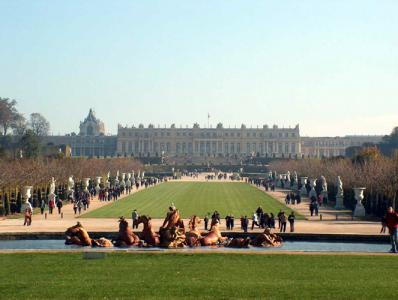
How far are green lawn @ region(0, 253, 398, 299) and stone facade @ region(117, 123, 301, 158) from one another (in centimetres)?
16350

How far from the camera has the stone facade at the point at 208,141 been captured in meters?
186

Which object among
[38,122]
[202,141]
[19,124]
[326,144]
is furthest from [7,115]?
[326,144]

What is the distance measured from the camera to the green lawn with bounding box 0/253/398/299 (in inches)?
575

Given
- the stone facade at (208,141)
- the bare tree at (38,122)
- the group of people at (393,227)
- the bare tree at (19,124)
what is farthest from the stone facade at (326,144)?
the group of people at (393,227)

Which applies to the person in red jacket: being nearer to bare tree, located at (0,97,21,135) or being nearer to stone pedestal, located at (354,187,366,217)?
stone pedestal, located at (354,187,366,217)

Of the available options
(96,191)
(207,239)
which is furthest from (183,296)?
(96,191)

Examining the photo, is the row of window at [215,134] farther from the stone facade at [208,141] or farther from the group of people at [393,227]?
Result: the group of people at [393,227]

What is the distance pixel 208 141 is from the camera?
185 meters

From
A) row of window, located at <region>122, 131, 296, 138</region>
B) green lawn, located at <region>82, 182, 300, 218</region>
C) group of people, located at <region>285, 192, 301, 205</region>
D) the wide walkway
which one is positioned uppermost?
row of window, located at <region>122, 131, 296, 138</region>

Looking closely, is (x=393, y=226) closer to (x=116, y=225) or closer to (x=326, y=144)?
(x=116, y=225)

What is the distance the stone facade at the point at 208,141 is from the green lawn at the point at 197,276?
164m

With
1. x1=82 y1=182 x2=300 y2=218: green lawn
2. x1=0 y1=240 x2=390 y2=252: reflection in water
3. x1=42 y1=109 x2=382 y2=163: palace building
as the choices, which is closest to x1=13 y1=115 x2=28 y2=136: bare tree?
x1=42 y1=109 x2=382 y2=163: palace building

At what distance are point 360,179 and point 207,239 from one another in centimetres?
2434

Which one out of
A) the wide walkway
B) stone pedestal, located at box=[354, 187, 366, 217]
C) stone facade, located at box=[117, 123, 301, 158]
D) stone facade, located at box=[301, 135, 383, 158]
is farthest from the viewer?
stone facade, located at box=[301, 135, 383, 158]
